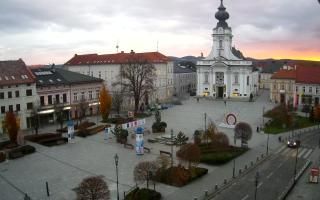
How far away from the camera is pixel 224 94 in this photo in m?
87.6

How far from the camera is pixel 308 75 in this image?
69.4 metres

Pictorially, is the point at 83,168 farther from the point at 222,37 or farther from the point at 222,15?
the point at 222,15

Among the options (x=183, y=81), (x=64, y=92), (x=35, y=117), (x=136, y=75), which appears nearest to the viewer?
(x=35, y=117)

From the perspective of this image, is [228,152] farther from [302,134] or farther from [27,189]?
[27,189]

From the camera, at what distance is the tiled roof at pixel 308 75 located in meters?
67.9

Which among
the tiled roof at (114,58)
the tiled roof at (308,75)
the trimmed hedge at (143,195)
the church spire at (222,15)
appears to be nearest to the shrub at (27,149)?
the trimmed hedge at (143,195)

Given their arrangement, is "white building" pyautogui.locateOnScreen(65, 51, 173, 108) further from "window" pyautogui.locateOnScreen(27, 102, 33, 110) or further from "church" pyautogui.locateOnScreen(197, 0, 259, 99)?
"window" pyautogui.locateOnScreen(27, 102, 33, 110)

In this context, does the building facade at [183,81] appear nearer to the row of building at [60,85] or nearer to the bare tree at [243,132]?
the row of building at [60,85]

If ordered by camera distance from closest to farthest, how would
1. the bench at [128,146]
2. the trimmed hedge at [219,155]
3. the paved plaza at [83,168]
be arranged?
the paved plaza at [83,168], the trimmed hedge at [219,155], the bench at [128,146]

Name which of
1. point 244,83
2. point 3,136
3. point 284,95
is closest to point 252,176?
point 3,136

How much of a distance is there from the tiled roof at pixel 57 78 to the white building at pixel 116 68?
11.3m

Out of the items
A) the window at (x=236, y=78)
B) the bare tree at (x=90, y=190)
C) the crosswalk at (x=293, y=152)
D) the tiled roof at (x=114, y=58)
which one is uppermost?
the tiled roof at (x=114, y=58)

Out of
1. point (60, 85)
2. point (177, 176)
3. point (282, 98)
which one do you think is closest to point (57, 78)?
point (60, 85)

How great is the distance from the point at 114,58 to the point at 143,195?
5544 cm
